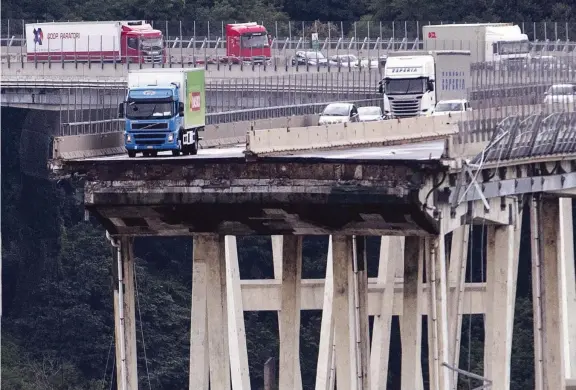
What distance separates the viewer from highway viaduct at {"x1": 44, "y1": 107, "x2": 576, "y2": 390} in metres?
54.8

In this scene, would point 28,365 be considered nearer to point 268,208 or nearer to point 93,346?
point 93,346

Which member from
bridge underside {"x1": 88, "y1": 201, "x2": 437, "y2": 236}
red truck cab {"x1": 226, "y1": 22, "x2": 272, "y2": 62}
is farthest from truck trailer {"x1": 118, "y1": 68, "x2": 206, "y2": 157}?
red truck cab {"x1": 226, "y1": 22, "x2": 272, "y2": 62}

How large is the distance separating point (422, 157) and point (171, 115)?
9479 millimetres

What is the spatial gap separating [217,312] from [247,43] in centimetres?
5916

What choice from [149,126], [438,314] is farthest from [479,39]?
[438,314]

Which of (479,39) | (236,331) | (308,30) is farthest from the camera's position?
(308,30)

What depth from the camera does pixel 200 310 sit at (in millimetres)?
59188

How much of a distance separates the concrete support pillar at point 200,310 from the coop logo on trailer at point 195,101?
7479mm

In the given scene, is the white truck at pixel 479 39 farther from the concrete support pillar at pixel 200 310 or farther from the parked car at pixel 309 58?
the concrete support pillar at pixel 200 310

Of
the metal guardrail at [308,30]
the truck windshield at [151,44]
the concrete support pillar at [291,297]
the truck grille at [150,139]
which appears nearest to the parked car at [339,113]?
the truck grille at [150,139]

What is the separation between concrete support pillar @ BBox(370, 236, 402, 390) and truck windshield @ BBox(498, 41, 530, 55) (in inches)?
1026

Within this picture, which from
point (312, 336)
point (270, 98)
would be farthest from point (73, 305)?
point (270, 98)

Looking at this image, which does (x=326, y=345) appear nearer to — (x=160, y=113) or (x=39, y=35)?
(x=160, y=113)

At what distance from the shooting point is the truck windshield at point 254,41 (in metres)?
117
